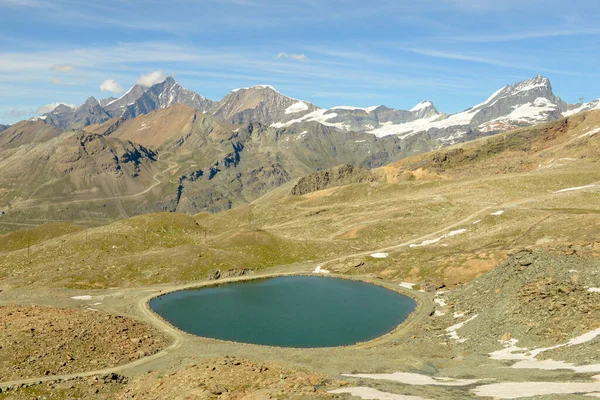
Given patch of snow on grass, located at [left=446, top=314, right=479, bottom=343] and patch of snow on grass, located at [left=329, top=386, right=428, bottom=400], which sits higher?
patch of snow on grass, located at [left=329, top=386, right=428, bottom=400]

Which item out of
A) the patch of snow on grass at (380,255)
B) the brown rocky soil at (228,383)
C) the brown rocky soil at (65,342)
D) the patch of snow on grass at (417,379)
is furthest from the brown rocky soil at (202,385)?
the patch of snow on grass at (380,255)

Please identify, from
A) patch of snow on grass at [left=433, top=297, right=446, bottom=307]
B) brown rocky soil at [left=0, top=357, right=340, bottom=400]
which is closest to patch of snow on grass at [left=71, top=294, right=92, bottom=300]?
brown rocky soil at [left=0, top=357, right=340, bottom=400]

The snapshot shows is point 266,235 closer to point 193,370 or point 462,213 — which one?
point 462,213

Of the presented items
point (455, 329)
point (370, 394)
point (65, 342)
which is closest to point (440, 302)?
point (455, 329)

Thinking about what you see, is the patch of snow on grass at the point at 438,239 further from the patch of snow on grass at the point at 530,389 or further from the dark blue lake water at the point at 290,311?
the patch of snow on grass at the point at 530,389

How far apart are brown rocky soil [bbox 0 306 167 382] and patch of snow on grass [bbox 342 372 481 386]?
3421 cm

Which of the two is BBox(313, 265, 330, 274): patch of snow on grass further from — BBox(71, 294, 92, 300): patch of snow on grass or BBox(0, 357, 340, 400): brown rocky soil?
BBox(0, 357, 340, 400): brown rocky soil

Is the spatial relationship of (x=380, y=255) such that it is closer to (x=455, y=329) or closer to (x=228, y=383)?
(x=455, y=329)

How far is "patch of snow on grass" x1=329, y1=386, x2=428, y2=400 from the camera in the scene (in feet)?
125

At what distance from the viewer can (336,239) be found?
162375mm

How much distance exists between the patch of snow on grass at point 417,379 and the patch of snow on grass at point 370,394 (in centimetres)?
737

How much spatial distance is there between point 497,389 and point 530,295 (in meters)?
31.3

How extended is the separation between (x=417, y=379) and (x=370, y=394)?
38.5 feet

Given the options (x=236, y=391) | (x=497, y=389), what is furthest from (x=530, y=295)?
(x=236, y=391)
